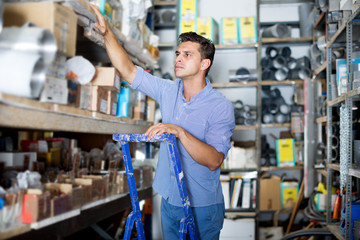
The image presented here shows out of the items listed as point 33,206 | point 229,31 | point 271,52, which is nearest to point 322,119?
point 271,52

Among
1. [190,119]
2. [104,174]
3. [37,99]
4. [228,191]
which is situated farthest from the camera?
[228,191]

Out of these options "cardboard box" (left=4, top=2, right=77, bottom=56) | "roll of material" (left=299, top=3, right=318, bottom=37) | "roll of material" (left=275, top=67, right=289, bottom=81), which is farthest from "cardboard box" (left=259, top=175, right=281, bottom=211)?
"cardboard box" (left=4, top=2, right=77, bottom=56)

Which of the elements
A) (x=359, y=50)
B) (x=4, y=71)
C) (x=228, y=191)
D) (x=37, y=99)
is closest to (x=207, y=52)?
(x=37, y=99)

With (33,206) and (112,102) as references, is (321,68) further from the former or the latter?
(33,206)

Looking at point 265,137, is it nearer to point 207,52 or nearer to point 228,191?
point 228,191

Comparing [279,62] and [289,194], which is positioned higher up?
[279,62]

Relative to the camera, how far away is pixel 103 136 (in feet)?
10.7

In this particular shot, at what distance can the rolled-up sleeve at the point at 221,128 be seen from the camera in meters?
1.92

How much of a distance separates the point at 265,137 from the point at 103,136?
6.87 feet

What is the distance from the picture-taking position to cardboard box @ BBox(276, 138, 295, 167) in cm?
419

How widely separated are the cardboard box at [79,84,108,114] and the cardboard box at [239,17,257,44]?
2307 mm

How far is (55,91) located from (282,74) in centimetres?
312

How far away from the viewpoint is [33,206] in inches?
65.6

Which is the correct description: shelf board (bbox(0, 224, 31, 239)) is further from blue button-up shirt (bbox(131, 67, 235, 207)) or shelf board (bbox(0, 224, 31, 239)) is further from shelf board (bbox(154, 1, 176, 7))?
Result: shelf board (bbox(154, 1, 176, 7))
